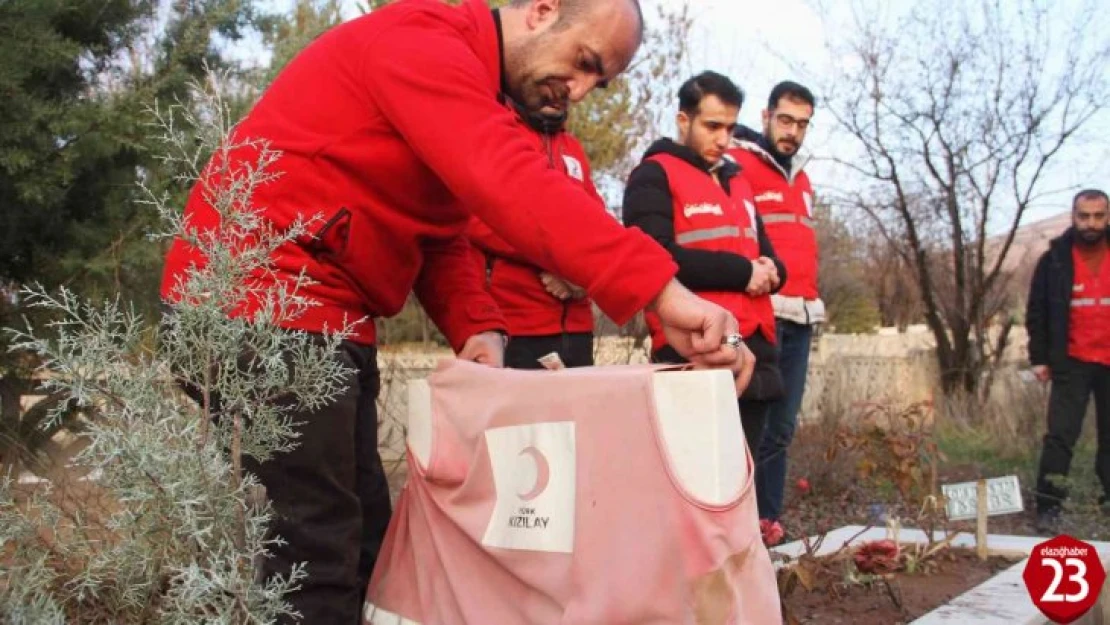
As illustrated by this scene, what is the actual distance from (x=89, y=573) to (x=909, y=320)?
73.5ft

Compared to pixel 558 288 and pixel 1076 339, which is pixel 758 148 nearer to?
pixel 558 288

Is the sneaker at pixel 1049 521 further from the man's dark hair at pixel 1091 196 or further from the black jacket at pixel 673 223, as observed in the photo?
the black jacket at pixel 673 223

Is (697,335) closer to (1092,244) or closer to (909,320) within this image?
(1092,244)

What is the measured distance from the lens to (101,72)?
5500 mm

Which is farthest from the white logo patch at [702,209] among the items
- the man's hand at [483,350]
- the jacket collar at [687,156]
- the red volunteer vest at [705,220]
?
the man's hand at [483,350]

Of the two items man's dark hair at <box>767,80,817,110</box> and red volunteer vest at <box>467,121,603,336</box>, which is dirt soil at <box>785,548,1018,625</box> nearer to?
red volunteer vest at <box>467,121,603,336</box>

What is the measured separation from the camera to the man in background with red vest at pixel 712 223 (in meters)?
3.97

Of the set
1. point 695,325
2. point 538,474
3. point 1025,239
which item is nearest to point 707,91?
point 695,325

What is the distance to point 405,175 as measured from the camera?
7.49ft

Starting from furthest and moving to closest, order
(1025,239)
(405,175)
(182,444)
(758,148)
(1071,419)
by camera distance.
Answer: (1025,239) → (1071,419) → (758,148) → (405,175) → (182,444)

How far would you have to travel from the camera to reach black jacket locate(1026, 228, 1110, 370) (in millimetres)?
6941

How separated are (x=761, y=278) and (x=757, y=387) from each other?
1.32 feet

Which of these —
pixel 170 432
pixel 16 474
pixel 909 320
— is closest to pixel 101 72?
pixel 16 474

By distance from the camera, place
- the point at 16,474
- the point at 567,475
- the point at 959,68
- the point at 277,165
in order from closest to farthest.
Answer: the point at 567,475
the point at 277,165
the point at 16,474
the point at 959,68
